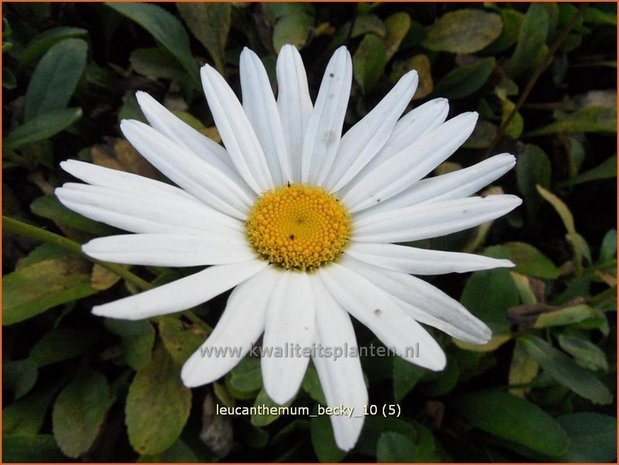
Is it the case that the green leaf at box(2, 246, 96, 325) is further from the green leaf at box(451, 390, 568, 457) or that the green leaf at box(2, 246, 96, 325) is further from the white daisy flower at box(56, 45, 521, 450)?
the green leaf at box(451, 390, 568, 457)

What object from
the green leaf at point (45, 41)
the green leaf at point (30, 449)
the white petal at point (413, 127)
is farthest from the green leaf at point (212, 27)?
the green leaf at point (30, 449)

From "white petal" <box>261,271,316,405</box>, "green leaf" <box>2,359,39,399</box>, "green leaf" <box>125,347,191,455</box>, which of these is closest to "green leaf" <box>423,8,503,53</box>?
"white petal" <box>261,271,316,405</box>

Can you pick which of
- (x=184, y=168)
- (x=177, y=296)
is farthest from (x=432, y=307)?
(x=184, y=168)

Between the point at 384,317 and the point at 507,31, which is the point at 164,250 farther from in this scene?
the point at 507,31

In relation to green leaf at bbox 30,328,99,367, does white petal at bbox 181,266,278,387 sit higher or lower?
lower

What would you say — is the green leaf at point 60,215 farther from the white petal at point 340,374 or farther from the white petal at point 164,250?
the white petal at point 340,374

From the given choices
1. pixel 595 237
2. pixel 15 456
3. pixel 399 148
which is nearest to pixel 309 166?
pixel 399 148
